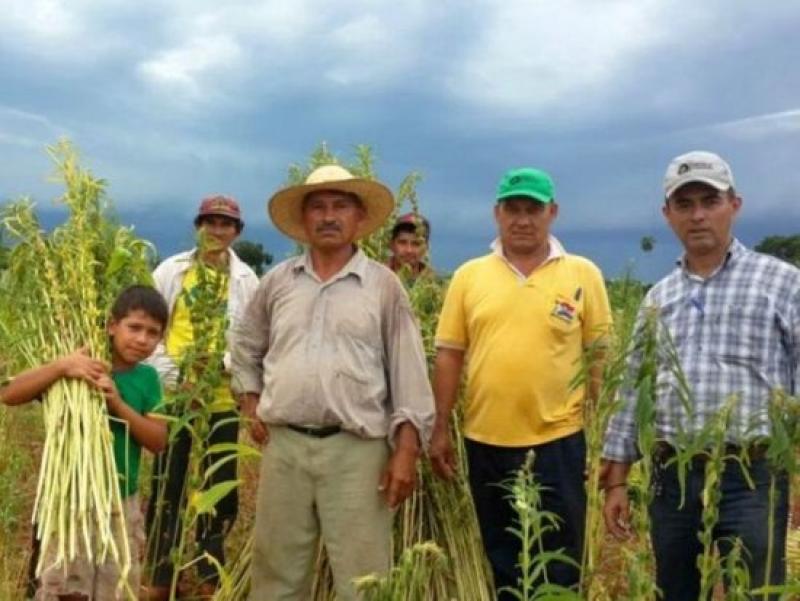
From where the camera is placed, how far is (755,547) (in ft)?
8.46

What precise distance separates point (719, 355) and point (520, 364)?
70 cm

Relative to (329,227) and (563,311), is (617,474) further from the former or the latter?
(329,227)

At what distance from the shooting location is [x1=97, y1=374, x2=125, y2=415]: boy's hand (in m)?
2.62

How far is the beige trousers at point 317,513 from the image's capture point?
3.04 m

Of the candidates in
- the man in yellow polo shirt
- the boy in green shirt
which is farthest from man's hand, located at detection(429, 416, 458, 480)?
the boy in green shirt

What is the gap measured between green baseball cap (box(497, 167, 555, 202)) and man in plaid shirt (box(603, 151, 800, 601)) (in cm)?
52

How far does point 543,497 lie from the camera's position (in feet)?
10.7

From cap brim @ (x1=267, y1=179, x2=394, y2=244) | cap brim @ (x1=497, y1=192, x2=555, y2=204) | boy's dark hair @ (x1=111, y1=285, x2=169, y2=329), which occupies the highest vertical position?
cap brim @ (x1=497, y1=192, x2=555, y2=204)

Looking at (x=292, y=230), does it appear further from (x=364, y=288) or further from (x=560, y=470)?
(x=560, y=470)

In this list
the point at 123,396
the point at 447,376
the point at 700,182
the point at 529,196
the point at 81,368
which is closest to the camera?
the point at 81,368

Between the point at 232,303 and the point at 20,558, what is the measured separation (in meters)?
1.48

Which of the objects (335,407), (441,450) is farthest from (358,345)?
(441,450)

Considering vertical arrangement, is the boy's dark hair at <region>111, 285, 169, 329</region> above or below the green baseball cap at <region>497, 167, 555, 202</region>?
below

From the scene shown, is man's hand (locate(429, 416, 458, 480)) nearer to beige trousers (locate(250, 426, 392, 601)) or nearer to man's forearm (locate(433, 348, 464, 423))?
man's forearm (locate(433, 348, 464, 423))
